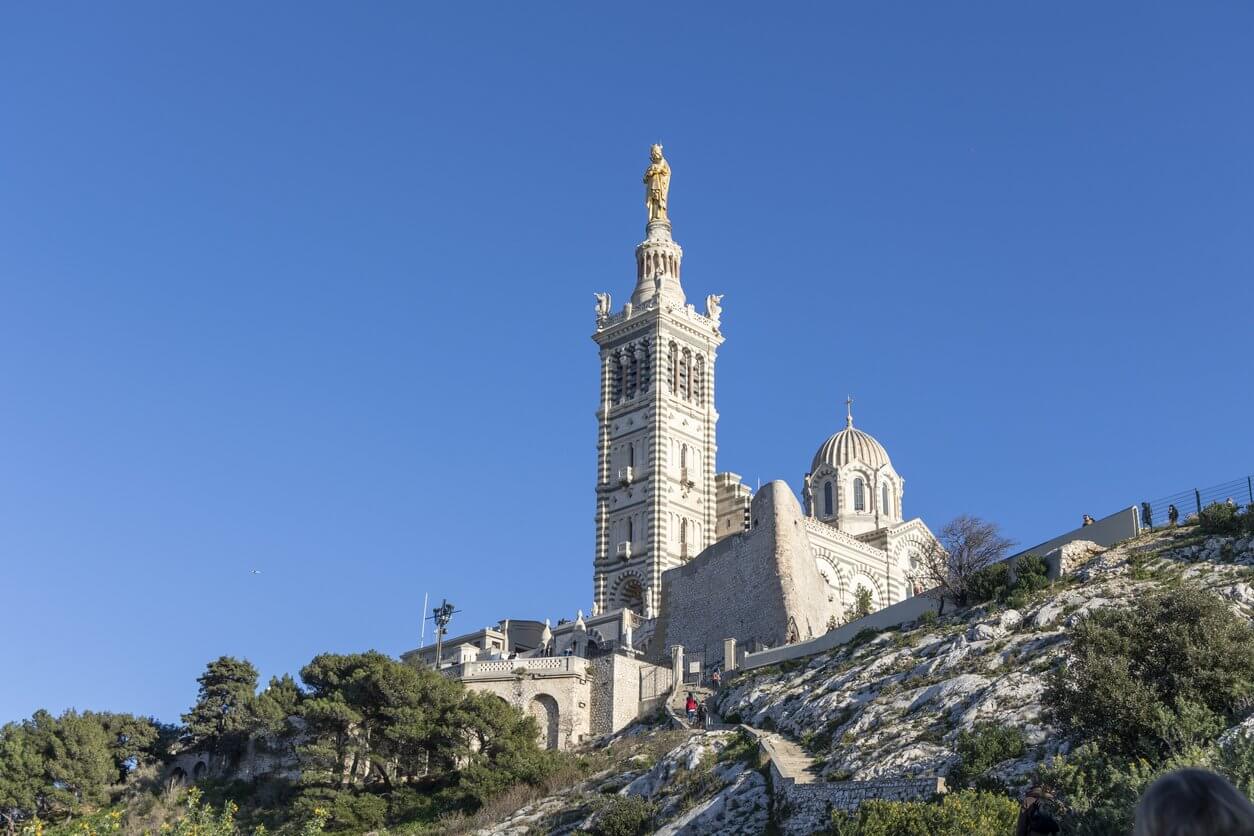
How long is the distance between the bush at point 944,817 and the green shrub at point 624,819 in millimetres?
10996

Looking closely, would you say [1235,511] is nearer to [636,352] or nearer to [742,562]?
[742,562]

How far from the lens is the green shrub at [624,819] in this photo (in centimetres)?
3712

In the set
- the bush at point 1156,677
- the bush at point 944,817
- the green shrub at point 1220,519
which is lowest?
the bush at point 944,817

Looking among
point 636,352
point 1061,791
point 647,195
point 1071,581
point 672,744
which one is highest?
point 647,195

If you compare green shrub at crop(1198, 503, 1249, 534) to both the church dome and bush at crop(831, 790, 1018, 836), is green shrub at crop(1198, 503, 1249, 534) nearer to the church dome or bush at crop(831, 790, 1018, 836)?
bush at crop(831, 790, 1018, 836)

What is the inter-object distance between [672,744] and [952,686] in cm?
1360

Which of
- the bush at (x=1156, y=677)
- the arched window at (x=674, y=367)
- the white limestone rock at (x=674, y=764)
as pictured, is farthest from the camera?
the arched window at (x=674, y=367)

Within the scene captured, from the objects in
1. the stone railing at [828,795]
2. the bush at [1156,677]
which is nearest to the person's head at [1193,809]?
the bush at [1156,677]

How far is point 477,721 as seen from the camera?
1986 inches

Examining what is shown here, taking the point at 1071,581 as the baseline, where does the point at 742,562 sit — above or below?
above

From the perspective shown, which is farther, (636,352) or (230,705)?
(636,352)

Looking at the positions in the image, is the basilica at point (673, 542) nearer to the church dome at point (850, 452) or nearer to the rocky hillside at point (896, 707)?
the church dome at point (850, 452)

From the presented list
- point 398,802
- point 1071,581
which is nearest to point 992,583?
point 1071,581

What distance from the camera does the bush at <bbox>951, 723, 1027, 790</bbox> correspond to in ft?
98.7
